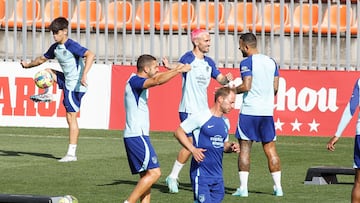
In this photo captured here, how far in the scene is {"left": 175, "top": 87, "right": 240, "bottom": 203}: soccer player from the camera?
11.0 m

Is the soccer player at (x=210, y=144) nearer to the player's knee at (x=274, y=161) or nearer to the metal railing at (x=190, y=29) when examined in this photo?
the player's knee at (x=274, y=161)

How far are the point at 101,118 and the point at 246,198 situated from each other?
425 inches

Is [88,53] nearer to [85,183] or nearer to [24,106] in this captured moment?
[85,183]

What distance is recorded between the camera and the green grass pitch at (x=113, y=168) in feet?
47.8

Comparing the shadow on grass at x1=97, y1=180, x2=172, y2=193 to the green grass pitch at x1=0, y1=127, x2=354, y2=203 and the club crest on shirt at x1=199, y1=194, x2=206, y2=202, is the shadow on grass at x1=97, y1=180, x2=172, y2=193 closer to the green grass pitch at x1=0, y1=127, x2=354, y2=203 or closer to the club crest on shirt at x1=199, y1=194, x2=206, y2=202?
the green grass pitch at x1=0, y1=127, x2=354, y2=203

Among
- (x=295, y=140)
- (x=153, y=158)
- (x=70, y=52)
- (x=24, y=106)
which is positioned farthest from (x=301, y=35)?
(x=153, y=158)

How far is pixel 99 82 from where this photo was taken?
24719mm

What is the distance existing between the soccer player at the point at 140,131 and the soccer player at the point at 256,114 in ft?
7.22

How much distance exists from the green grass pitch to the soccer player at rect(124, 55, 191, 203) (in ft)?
4.78

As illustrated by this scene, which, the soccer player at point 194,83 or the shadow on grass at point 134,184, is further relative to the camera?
the shadow on grass at point 134,184

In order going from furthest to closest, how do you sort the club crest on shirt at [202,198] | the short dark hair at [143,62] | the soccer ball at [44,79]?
the soccer ball at [44,79]
the short dark hair at [143,62]
the club crest on shirt at [202,198]

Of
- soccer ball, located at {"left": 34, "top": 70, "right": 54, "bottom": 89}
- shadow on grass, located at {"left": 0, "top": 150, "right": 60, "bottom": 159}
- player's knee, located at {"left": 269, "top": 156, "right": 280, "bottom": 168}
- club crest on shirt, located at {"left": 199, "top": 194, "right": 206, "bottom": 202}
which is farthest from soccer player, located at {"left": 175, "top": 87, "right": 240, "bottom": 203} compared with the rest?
shadow on grass, located at {"left": 0, "top": 150, "right": 60, "bottom": 159}

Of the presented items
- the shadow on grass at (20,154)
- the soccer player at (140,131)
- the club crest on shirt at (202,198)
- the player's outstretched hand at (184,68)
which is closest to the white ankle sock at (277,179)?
the soccer player at (140,131)

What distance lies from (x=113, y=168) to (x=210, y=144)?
6.49m
